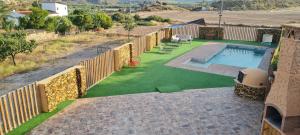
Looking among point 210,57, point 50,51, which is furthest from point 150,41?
point 50,51

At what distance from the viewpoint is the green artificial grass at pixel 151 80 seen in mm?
12766

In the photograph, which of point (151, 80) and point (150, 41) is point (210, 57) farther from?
point (151, 80)

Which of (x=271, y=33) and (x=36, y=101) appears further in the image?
(x=271, y=33)

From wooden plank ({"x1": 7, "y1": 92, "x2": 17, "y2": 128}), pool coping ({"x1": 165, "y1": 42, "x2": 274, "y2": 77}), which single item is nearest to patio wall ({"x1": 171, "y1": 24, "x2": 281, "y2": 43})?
pool coping ({"x1": 165, "y1": 42, "x2": 274, "y2": 77})

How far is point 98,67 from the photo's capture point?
44.2 feet

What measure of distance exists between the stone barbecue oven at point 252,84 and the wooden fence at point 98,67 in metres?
6.59

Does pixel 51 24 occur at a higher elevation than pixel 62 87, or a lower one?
higher

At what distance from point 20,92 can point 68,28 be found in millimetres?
24324

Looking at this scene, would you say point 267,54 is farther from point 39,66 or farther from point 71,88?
point 39,66

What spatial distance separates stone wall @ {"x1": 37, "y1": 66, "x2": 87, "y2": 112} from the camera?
981cm

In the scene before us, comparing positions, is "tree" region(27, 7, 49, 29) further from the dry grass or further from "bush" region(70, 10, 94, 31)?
the dry grass

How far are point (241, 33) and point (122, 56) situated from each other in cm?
1458

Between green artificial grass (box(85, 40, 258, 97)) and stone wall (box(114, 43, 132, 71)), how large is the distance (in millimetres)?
412

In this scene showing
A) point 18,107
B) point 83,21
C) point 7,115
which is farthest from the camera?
point 83,21
